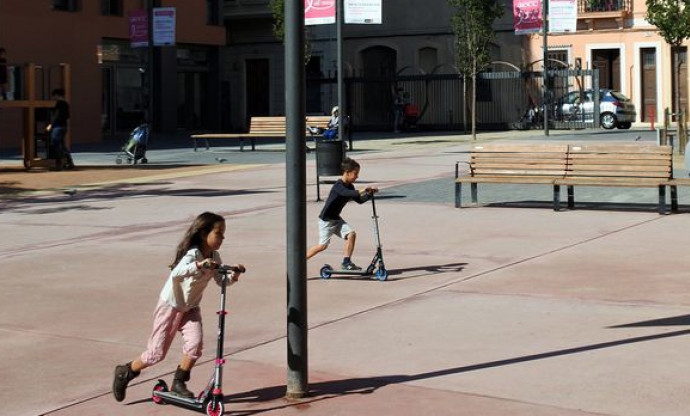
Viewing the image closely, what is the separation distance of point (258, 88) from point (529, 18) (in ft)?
54.1

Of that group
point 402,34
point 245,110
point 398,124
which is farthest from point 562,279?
point 245,110

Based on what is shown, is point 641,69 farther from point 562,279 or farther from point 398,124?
point 562,279

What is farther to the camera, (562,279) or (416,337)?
(562,279)

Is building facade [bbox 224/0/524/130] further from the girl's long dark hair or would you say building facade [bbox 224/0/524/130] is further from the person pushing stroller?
the girl's long dark hair

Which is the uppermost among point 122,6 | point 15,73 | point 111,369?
point 122,6

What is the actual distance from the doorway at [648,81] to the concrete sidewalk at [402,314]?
34.4m

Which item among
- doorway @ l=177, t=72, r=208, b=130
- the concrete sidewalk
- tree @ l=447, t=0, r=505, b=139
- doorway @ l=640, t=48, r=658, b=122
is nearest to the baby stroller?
the concrete sidewalk

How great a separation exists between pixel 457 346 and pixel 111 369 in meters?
2.23

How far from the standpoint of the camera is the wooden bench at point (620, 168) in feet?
53.5

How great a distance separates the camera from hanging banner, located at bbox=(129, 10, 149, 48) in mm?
45312

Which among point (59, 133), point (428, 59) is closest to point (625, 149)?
point (59, 133)

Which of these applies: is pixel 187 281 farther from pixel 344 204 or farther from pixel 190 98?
pixel 190 98

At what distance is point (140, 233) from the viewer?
599 inches

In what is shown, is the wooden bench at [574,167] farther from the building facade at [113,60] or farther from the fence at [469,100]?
the fence at [469,100]
